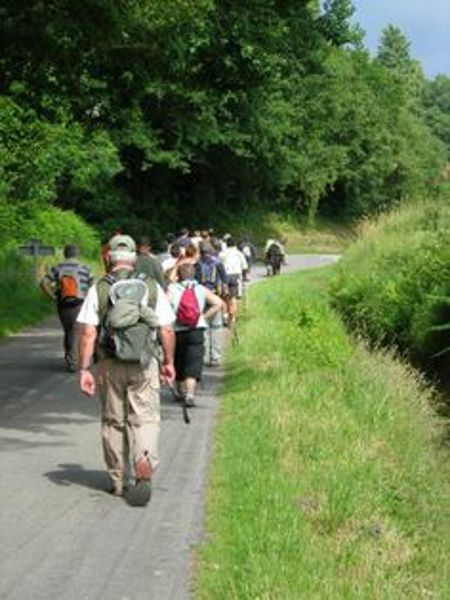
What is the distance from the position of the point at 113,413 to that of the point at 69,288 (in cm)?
864

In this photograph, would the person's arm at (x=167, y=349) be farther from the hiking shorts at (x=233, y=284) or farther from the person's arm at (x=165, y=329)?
the hiking shorts at (x=233, y=284)

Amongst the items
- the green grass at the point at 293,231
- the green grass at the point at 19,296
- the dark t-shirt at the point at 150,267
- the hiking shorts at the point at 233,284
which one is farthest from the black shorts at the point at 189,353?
the green grass at the point at 293,231

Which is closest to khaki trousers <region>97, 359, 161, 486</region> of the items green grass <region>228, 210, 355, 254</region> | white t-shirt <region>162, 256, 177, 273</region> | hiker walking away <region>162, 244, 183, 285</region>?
hiker walking away <region>162, 244, 183, 285</region>

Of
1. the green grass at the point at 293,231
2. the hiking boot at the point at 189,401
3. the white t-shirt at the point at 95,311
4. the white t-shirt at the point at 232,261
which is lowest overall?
the green grass at the point at 293,231

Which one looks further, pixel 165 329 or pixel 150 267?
pixel 150 267

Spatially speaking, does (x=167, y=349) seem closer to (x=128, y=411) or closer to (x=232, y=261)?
(x=128, y=411)

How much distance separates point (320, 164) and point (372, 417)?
206ft

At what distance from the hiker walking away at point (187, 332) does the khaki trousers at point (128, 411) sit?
15.3 feet

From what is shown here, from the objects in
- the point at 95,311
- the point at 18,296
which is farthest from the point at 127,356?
the point at 18,296

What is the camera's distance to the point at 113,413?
9.16m

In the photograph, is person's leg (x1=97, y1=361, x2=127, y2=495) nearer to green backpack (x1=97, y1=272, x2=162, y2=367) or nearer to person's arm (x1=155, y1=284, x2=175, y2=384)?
green backpack (x1=97, y1=272, x2=162, y2=367)

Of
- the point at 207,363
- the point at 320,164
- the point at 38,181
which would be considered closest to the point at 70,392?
the point at 207,363

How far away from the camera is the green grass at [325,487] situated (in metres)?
7.00

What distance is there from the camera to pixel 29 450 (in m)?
11.3
